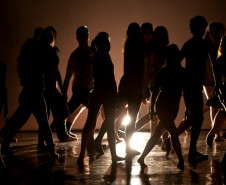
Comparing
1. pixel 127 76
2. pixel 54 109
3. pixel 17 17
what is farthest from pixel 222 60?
pixel 17 17

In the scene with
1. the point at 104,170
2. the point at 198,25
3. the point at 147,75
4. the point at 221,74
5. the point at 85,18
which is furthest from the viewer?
the point at 85,18

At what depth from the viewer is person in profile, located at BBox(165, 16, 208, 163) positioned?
6.10m

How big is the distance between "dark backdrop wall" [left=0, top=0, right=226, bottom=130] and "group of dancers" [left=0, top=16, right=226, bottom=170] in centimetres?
232

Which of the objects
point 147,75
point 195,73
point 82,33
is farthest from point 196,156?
point 82,33

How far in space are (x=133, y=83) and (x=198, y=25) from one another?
122cm

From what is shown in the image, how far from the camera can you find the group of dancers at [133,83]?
564cm

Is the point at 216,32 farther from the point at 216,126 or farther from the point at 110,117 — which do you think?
the point at 110,117

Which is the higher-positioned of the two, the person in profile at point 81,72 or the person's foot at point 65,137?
the person in profile at point 81,72

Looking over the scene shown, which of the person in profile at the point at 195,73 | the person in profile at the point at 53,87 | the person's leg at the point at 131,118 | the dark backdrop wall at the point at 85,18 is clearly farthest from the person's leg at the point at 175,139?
the dark backdrop wall at the point at 85,18

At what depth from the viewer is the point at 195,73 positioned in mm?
6156

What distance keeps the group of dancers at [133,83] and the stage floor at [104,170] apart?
172mm

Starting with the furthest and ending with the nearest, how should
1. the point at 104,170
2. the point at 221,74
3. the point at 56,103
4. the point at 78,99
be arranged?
the point at 78,99 < the point at 56,103 < the point at 221,74 < the point at 104,170

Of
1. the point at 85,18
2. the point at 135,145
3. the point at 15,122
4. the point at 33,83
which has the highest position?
the point at 85,18

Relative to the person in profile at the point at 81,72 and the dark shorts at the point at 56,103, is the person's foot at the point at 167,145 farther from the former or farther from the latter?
the dark shorts at the point at 56,103
